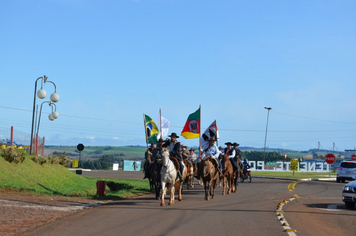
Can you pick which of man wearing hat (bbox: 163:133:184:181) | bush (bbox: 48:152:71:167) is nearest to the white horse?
man wearing hat (bbox: 163:133:184:181)

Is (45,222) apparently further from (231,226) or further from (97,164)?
(97,164)

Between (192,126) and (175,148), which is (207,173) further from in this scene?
(192,126)

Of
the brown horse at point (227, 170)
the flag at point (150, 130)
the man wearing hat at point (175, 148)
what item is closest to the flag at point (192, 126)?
the flag at point (150, 130)

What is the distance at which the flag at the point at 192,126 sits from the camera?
31344 mm

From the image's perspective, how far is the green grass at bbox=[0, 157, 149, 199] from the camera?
837 inches

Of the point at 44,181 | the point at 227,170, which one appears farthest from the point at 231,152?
the point at 44,181

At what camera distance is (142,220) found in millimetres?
12930

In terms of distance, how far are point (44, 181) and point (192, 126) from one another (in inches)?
438

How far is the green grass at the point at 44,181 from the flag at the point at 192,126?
23.7 feet

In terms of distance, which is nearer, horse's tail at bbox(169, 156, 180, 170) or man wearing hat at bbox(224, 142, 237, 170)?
horse's tail at bbox(169, 156, 180, 170)

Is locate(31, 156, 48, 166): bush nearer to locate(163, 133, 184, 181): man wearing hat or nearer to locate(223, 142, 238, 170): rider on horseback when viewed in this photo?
locate(163, 133, 184, 181): man wearing hat

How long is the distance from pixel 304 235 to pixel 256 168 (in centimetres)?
6755

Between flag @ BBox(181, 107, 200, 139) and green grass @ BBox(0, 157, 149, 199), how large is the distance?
7.22 m

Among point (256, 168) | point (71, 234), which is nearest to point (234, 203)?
point (71, 234)
